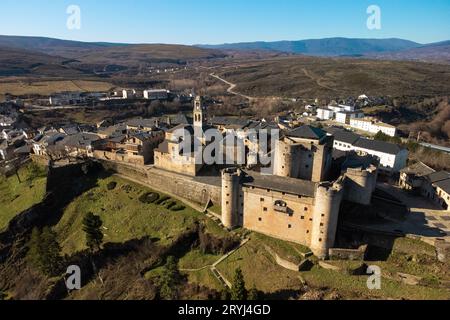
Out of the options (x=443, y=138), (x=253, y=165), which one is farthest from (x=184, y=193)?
(x=443, y=138)

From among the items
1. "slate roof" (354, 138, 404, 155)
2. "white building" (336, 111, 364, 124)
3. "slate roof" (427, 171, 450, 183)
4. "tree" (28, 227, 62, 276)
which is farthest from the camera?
"white building" (336, 111, 364, 124)

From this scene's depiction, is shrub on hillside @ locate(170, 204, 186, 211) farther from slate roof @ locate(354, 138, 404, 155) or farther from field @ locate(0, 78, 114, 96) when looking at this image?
field @ locate(0, 78, 114, 96)

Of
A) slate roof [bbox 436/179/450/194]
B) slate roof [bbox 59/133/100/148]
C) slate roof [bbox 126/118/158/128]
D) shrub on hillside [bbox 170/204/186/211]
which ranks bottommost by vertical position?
shrub on hillside [bbox 170/204/186/211]

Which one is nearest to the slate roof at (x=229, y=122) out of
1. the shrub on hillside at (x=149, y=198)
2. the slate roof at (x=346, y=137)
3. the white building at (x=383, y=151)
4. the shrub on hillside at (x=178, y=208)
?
the slate roof at (x=346, y=137)

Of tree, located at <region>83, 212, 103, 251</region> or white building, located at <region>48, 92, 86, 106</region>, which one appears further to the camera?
white building, located at <region>48, 92, 86, 106</region>

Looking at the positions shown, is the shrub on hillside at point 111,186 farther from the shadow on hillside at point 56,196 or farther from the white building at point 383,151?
the white building at point 383,151

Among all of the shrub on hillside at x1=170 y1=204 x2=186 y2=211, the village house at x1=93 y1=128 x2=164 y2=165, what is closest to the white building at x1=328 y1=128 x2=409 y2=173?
the shrub on hillside at x1=170 y1=204 x2=186 y2=211
